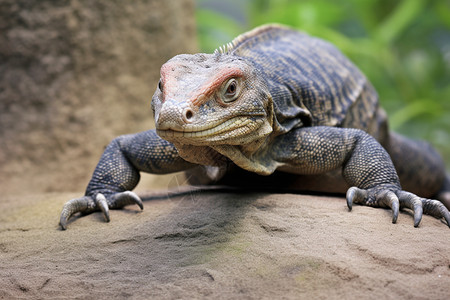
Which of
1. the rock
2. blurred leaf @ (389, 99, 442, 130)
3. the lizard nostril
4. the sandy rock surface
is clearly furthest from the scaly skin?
blurred leaf @ (389, 99, 442, 130)

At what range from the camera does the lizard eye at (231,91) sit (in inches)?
164

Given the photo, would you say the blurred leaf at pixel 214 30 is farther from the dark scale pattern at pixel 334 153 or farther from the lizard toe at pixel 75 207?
the lizard toe at pixel 75 207

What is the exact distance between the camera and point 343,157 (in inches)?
215

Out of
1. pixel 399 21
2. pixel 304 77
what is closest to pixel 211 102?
pixel 304 77

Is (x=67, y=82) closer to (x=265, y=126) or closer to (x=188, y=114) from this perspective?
(x=265, y=126)

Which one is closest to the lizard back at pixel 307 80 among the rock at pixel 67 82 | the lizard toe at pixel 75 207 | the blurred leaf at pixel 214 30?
the lizard toe at pixel 75 207

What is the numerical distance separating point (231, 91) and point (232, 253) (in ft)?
4.41

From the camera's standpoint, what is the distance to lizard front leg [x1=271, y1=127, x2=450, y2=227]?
204 inches

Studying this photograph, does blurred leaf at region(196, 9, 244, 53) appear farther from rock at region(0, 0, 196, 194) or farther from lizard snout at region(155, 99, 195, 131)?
lizard snout at region(155, 99, 195, 131)

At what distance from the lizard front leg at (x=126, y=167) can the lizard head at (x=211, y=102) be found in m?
1.13

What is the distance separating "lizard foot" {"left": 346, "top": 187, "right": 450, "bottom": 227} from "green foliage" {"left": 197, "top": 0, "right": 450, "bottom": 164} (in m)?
8.78

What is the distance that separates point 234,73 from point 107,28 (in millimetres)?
5080

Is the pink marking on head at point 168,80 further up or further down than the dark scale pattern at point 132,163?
further up

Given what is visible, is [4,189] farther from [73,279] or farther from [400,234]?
[400,234]
